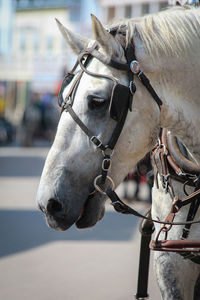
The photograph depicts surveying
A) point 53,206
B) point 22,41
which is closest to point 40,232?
point 53,206

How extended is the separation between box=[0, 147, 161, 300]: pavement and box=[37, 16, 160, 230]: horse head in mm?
2472

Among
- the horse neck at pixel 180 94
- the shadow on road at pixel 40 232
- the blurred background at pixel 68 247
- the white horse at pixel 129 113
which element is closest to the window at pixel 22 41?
the blurred background at pixel 68 247

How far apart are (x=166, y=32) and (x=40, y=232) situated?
16.4ft

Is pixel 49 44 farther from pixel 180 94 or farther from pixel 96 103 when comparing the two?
pixel 96 103

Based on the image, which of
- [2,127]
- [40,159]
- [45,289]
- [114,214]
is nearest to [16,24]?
[2,127]

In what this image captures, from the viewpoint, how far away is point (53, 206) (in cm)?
203

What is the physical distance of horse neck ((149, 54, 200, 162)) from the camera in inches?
84.4

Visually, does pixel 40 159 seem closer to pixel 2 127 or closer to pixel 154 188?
pixel 2 127

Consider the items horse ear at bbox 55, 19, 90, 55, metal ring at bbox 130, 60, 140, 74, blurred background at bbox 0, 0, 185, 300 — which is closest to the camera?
metal ring at bbox 130, 60, 140, 74

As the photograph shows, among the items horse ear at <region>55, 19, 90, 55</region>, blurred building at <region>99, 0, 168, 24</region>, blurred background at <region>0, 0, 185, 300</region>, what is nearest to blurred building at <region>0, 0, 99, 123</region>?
blurred background at <region>0, 0, 185, 300</region>

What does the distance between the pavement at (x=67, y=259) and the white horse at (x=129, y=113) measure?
2476 mm

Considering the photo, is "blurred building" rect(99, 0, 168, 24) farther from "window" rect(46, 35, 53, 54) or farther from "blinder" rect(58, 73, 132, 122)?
"window" rect(46, 35, 53, 54)

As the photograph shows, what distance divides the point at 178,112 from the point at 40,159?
15327 millimetres

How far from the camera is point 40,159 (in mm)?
17312
